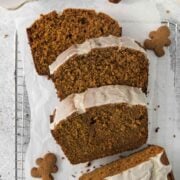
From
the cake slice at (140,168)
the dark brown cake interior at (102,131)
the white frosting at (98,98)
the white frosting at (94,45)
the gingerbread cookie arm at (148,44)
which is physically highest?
the white frosting at (94,45)

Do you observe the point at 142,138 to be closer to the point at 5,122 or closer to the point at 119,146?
the point at 119,146

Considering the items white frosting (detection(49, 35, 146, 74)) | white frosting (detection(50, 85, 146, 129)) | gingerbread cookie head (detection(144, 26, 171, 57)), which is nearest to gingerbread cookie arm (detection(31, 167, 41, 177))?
white frosting (detection(50, 85, 146, 129))

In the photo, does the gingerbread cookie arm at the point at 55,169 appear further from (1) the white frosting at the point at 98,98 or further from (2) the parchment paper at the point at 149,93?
(1) the white frosting at the point at 98,98

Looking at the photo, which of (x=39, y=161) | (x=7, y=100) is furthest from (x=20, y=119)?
(x=39, y=161)

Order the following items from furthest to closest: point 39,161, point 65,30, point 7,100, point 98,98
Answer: point 7,100
point 39,161
point 65,30
point 98,98

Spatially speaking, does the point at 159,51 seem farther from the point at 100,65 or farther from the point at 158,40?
the point at 100,65

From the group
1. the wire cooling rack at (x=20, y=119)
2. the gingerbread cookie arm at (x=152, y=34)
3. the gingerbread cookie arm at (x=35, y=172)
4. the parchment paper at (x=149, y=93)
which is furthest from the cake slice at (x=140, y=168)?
the gingerbread cookie arm at (x=152, y=34)
